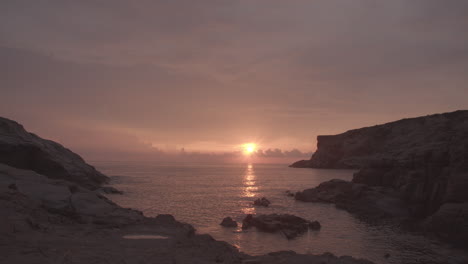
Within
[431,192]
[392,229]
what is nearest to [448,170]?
[431,192]

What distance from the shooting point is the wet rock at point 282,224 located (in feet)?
98.8

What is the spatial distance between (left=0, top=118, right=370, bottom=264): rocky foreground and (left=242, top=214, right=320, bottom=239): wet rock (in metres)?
11.5

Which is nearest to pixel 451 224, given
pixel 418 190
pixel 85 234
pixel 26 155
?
pixel 418 190

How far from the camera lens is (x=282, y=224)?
3128cm

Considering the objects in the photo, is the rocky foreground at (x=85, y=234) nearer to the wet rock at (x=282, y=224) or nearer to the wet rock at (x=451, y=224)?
the wet rock at (x=282, y=224)

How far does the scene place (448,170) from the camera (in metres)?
35.4

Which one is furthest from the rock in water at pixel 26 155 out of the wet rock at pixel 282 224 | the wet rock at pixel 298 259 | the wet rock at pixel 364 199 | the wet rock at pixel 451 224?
the wet rock at pixel 451 224

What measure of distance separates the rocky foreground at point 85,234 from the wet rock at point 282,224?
11.5 meters

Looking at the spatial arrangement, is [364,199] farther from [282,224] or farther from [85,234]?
[85,234]

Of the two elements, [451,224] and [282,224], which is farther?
[282,224]

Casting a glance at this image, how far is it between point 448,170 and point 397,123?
91300 millimetres

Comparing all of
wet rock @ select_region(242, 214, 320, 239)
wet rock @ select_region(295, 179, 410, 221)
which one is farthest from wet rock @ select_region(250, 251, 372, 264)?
wet rock @ select_region(295, 179, 410, 221)

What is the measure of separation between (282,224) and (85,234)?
20.2 meters

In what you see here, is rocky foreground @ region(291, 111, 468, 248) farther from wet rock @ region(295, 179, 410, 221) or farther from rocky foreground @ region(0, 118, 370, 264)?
rocky foreground @ region(0, 118, 370, 264)
